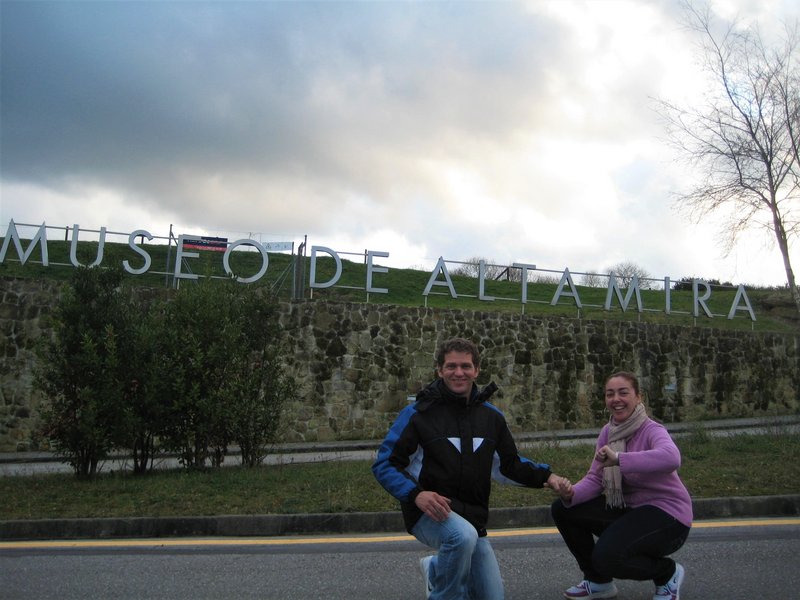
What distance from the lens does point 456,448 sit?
3.92m

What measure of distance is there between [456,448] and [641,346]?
16.9 m

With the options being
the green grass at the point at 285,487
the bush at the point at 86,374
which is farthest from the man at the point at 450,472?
Answer: the bush at the point at 86,374

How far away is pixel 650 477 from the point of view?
4.47 m

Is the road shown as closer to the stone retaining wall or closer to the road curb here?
the road curb

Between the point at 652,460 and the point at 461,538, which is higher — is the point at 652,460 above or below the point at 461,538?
above

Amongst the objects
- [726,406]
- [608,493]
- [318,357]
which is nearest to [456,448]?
[608,493]

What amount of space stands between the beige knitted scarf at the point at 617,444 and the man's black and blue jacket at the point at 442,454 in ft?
2.98

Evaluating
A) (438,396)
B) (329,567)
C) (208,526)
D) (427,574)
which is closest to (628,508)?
(427,574)

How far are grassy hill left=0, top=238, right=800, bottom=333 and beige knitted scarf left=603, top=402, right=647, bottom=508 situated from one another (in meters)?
11.6

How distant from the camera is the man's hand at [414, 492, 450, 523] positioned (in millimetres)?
3664

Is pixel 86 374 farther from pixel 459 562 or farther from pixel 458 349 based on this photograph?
pixel 459 562

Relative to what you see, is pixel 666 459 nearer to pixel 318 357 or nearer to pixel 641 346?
pixel 318 357

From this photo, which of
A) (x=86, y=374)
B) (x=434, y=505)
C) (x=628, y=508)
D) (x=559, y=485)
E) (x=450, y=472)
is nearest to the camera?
(x=434, y=505)

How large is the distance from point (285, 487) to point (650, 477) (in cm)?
520
